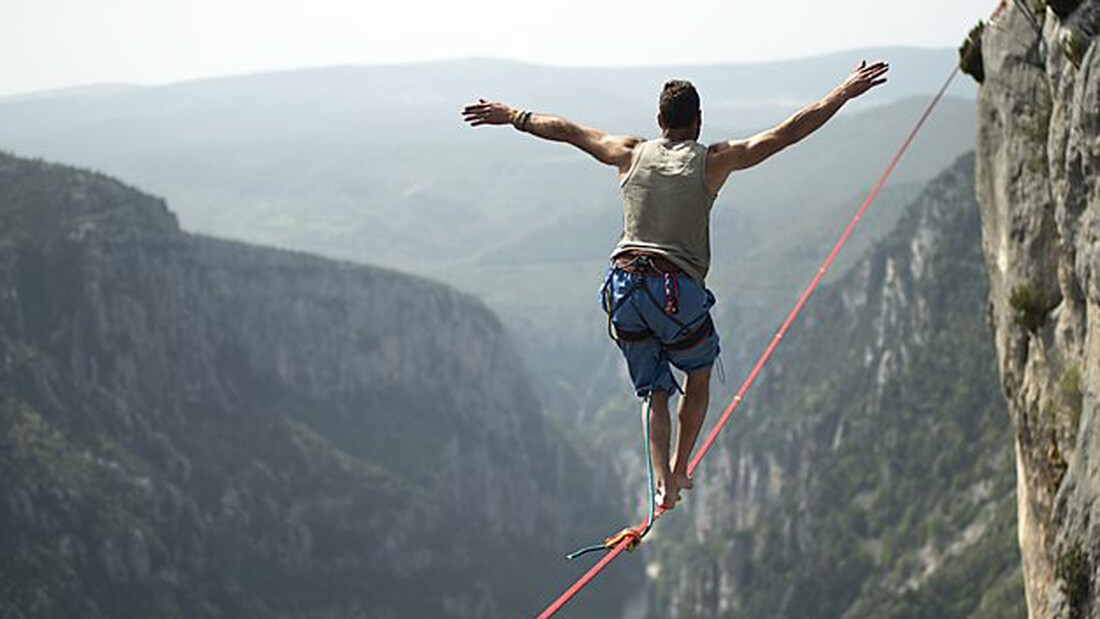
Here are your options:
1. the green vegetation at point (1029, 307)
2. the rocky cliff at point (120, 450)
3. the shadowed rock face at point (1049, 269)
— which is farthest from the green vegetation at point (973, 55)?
the rocky cliff at point (120, 450)

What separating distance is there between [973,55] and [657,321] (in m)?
15.0

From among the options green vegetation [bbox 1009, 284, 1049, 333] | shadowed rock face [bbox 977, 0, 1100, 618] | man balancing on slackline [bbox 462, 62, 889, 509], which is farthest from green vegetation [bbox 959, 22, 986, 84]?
man balancing on slackline [bbox 462, 62, 889, 509]

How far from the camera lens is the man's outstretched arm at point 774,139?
39.7 ft

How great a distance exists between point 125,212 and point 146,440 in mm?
37876

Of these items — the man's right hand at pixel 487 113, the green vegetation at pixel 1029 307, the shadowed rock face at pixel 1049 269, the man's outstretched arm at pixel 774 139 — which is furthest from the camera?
the green vegetation at pixel 1029 307

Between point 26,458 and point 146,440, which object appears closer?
point 26,458

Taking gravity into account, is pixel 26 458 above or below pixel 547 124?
below

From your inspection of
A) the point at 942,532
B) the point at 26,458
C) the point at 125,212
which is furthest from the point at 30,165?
the point at 942,532

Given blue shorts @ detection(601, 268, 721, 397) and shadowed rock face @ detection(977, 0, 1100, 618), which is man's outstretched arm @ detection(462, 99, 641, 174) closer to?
blue shorts @ detection(601, 268, 721, 397)

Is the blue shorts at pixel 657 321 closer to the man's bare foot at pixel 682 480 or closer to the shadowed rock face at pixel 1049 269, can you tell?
the man's bare foot at pixel 682 480

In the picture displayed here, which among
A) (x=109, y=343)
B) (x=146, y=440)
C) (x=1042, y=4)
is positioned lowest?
(x=146, y=440)

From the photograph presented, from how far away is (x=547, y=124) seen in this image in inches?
520

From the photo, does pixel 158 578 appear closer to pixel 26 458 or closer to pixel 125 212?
pixel 26 458

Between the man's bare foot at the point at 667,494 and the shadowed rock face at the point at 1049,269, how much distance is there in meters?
5.26
